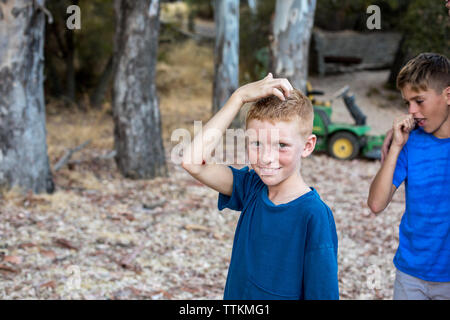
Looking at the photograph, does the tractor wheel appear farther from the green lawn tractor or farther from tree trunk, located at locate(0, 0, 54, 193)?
tree trunk, located at locate(0, 0, 54, 193)

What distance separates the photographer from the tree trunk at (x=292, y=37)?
7.71 metres

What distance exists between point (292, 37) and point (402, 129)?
5.90m

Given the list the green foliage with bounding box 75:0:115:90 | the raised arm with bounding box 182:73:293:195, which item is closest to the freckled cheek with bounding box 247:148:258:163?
the raised arm with bounding box 182:73:293:195

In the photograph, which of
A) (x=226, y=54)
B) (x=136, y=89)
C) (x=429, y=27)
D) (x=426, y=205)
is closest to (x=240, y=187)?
(x=426, y=205)

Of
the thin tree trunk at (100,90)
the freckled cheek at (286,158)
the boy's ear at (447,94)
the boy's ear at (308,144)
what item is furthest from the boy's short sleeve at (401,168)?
the thin tree trunk at (100,90)

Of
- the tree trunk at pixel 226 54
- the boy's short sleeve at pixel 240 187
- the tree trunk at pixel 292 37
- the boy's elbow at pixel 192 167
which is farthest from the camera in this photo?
the tree trunk at pixel 226 54

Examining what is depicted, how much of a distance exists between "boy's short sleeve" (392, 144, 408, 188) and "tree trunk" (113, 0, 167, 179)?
15.0 ft

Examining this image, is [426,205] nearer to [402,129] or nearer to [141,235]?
[402,129]

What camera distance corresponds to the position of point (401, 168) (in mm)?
2293

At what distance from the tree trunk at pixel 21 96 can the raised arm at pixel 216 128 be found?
12.9ft

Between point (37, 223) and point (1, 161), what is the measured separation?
2.72ft

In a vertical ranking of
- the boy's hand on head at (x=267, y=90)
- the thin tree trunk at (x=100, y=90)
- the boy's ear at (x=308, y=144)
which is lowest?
the thin tree trunk at (x=100, y=90)

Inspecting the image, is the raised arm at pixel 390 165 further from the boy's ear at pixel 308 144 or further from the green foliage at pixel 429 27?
the green foliage at pixel 429 27
